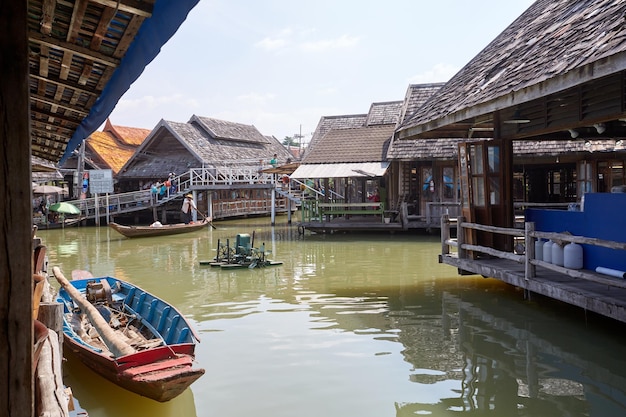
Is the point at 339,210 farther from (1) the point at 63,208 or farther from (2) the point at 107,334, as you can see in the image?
(2) the point at 107,334

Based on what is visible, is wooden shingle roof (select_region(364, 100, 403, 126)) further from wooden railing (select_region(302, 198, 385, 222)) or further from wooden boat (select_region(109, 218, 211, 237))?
wooden boat (select_region(109, 218, 211, 237))

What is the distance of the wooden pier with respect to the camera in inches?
267

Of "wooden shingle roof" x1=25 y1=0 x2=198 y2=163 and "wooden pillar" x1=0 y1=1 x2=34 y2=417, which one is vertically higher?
"wooden shingle roof" x1=25 y1=0 x2=198 y2=163

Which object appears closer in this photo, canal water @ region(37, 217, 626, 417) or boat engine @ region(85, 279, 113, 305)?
canal water @ region(37, 217, 626, 417)

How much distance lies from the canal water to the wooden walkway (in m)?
0.63

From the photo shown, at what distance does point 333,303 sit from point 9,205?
9202 mm

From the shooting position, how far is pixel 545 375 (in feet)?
21.6

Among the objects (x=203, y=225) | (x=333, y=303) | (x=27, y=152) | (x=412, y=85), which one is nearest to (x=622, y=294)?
(x=333, y=303)

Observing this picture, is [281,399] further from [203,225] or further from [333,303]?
[203,225]

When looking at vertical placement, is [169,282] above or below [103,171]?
below

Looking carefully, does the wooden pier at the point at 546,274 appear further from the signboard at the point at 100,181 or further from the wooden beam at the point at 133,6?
the signboard at the point at 100,181

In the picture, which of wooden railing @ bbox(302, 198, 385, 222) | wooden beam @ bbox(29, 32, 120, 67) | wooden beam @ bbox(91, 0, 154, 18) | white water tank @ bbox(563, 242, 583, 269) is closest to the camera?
wooden beam @ bbox(91, 0, 154, 18)

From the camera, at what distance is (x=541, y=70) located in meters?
7.28

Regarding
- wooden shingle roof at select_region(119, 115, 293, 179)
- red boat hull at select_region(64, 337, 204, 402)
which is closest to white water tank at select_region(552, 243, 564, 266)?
red boat hull at select_region(64, 337, 204, 402)
